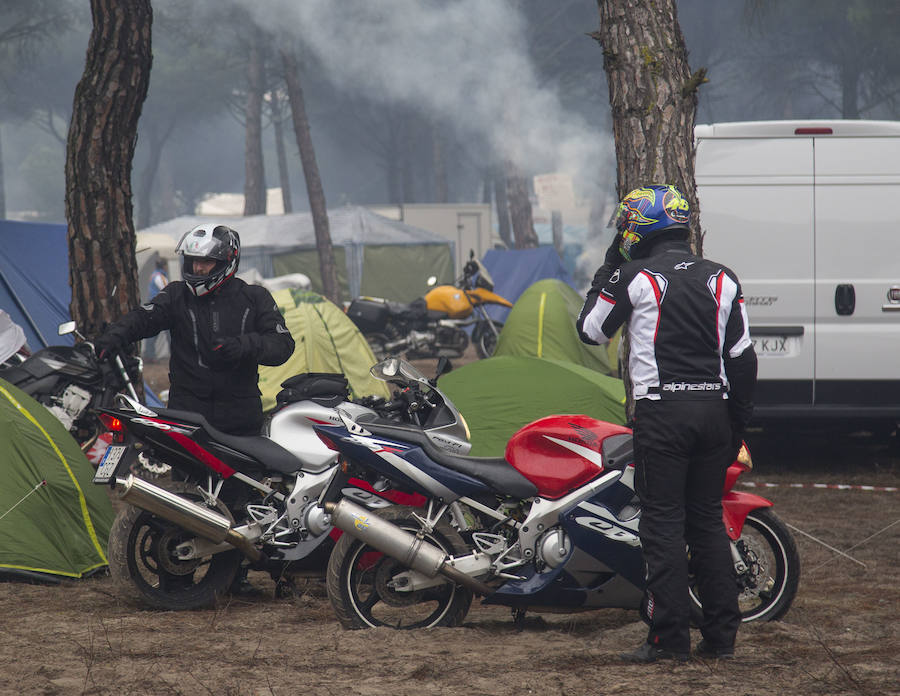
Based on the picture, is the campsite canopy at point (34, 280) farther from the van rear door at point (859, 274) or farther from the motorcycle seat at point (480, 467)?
the motorcycle seat at point (480, 467)

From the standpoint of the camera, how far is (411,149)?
177ft

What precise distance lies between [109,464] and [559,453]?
1.99 metres

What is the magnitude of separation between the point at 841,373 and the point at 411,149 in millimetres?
47535

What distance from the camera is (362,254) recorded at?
2788 cm

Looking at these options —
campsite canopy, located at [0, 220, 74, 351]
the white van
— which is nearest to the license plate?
the white van

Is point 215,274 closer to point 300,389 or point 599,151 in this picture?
point 300,389

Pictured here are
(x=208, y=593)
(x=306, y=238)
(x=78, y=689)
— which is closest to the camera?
(x=78, y=689)

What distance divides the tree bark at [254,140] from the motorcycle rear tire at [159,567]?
125 feet

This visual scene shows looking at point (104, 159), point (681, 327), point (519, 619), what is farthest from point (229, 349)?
point (104, 159)

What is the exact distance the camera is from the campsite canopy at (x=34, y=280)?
1166cm

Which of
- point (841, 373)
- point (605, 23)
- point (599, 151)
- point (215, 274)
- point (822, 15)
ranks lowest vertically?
point (841, 373)

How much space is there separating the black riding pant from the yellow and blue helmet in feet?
2.13

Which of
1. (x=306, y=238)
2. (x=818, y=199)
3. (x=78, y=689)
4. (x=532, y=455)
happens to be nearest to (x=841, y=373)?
(x=818, y=199)

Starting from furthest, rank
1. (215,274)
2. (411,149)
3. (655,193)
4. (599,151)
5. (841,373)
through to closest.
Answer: (411,149), (599,151), (841,373), (215,274), (655,193)
